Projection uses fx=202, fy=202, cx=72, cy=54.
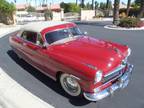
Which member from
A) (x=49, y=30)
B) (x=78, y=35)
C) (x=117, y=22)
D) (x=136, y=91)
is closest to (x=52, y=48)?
(x=49, y=30)

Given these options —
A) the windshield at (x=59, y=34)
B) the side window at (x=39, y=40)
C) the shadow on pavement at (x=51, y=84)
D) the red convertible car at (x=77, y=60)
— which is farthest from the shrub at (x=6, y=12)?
the windshield at (x=59, y=34)

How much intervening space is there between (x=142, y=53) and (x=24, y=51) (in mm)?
4821

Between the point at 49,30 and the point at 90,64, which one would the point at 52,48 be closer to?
the point at 49,30

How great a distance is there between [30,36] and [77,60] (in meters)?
2.58

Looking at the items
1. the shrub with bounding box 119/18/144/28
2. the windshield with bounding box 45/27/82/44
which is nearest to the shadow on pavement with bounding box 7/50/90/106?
the windshield with bounding box 45/27/82/44

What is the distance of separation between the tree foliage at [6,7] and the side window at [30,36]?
18437 millimetres

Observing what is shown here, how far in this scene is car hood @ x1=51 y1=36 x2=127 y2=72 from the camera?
186 inches

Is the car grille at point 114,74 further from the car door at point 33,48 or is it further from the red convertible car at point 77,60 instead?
the car door at point 33,48

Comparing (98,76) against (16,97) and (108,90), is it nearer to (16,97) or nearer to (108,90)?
(108,90)

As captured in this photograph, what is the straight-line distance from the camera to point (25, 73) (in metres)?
6.93

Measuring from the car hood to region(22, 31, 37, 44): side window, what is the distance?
3.32 ft

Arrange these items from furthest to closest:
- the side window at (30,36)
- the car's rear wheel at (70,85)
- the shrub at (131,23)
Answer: the shrub at (131,23) → the side window at (30,36) → the car's rear wheel at (70,85)

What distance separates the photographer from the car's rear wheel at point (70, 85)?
193 inches

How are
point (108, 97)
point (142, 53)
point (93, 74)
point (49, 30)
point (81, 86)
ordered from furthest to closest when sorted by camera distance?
point (142, 53), point (49, 30), point (108, 97), point (81, 86), point (93, 74)
